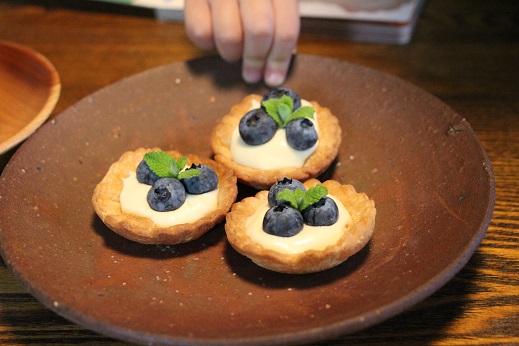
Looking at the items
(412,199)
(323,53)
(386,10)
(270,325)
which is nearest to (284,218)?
(270,325)

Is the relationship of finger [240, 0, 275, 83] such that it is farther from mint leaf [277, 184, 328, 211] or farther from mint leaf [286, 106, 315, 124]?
mint leaf [277, 184, 328, 211]

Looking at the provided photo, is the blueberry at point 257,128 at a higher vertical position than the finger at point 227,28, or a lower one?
lower

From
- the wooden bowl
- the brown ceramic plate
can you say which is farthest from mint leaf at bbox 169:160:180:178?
the wooden bowl

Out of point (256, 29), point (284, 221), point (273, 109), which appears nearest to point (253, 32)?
point (256, 29)

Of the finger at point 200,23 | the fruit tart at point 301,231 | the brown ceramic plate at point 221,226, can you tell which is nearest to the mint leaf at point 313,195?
the fruit tart at point 301,231

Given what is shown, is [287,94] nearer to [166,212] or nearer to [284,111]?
[284,111]

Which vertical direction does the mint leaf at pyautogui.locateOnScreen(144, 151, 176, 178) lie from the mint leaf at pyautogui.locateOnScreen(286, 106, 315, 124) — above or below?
below

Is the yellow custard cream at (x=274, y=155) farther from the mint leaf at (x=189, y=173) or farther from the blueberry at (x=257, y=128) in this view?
the mint leaf at (x=189, y=173)
